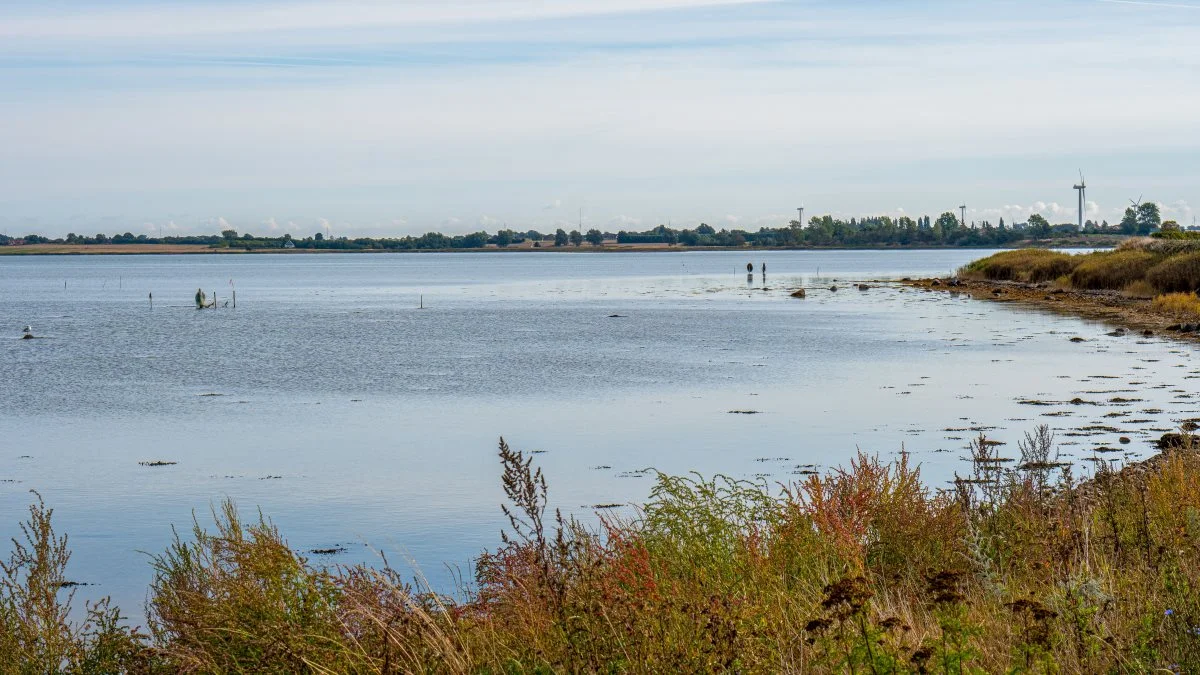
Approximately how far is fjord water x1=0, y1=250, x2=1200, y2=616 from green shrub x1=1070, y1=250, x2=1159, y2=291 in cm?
1077

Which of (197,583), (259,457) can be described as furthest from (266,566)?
(259,457)

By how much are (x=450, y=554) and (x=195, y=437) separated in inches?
488

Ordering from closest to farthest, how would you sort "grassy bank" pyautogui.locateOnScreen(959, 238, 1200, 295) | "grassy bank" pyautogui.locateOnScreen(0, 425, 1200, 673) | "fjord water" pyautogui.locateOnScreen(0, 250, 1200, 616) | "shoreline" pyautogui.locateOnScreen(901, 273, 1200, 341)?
1. "grassy bank" pyautogui.locateOnScreen(0, 425, 1200, 673)
2. "fjord water" pyautogui.locateOnScreen(0, 250, 1200, 616)
3. "shoreline" pyautogui.locateOnScreen(901, 273, 1200, 341)
4. "grassy bank" pyautogui.locateOnScreen(959, 238, 1200, 295)

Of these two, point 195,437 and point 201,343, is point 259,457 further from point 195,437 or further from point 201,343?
point 201,343

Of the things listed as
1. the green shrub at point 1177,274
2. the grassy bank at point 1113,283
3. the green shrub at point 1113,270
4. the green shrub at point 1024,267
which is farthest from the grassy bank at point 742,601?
the green shrub at point 1024,267

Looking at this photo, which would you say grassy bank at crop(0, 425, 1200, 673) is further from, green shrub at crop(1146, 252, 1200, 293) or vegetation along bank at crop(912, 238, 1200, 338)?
green shrub at crop(1146, 252, 1200, 293)

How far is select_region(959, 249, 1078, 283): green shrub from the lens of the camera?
82.6 m

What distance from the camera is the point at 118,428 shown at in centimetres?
2697

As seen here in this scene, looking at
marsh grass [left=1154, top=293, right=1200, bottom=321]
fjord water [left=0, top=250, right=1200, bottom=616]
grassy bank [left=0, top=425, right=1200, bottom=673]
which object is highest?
grassy bank [left=0, top=425, right=1200, bottom=673]

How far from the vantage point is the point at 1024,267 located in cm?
8931

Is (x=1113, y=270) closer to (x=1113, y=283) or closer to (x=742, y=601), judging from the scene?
(x=1113, y=283)

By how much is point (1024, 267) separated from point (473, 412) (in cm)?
7015

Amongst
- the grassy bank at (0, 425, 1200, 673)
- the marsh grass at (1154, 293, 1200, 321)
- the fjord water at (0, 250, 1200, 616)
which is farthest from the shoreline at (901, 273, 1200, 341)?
the grassy bank at (0, 425, 1200, 673)

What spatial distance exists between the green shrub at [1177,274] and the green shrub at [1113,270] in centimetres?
315
